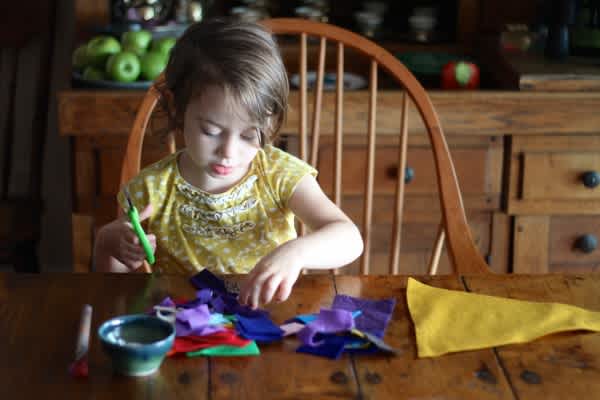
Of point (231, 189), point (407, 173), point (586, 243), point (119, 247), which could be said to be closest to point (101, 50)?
point (407, 173)

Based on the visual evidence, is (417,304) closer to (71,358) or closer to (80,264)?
(71,358)

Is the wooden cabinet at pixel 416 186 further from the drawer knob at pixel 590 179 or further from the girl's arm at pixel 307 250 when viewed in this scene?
the girl's arm at pixel 307 250

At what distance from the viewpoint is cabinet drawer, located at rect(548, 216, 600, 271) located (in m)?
2.27

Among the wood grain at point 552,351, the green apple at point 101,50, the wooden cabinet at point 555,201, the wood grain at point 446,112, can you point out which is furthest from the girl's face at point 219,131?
the wooden cabinet at point 555,201

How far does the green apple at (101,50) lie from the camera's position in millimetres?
2210

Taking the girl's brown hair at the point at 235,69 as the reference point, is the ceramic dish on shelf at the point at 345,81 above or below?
below

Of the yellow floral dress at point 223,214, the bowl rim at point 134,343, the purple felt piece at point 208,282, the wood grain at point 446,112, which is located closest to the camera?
the bowl rim at point 134,343

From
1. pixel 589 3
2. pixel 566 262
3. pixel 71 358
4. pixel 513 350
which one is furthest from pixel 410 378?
pixel 589 3

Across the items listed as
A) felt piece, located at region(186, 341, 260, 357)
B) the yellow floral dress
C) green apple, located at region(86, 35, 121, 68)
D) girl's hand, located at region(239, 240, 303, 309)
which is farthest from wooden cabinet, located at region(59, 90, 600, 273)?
felt piece, located at region(186, 341, 260, 357)

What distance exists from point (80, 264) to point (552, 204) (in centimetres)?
106

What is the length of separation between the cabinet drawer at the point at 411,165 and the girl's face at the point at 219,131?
85 cm

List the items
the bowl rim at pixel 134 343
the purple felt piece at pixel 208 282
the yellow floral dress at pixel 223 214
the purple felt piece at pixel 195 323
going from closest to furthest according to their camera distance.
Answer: the bowl rim at pixel 134 343 < the purple felt piece at pixel 195 323 < the purple felt piece at pixel 208 282 < the yellow floral dress at pixel 223 214

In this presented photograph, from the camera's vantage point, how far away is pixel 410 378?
1.04 m

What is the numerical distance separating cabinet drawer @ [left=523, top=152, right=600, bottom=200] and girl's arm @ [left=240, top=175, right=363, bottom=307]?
0.86 meters
